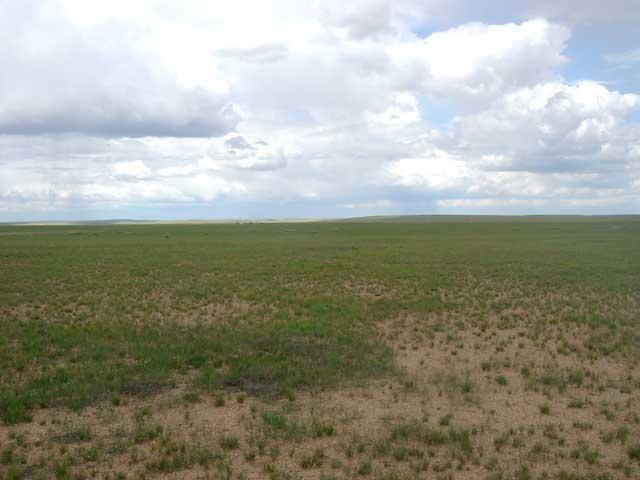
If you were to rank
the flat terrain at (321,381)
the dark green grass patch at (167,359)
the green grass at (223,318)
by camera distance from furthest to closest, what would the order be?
1. the green grass at (223,318)
2. the dark green grass patch at (167,359)
3. the flat terrain at (321,381)

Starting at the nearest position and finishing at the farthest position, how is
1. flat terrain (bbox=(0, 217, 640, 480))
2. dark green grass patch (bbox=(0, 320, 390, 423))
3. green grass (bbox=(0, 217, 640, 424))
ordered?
flat terrain (bbox=(0, 217, 640, 480)), dark green grass patch (bbox=(0, 320, 390, 423)), green grass (bbox=(0, 217, 640, 424))

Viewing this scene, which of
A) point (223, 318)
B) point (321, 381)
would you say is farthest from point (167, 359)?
point (223, 318)

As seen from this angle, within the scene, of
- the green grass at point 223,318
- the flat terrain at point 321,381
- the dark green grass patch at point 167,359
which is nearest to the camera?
the flat terrain at point 321,381

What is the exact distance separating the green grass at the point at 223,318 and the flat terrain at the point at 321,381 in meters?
0.09

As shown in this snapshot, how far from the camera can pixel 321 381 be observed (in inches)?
512

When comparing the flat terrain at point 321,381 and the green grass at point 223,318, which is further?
the green grass at point 223,318

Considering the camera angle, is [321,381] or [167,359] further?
[167,359]

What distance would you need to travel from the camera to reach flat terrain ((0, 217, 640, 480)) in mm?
8797

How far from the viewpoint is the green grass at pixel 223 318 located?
13.0 meters

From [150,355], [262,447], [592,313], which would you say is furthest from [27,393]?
[592,313]

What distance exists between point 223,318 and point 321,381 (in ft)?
26.1

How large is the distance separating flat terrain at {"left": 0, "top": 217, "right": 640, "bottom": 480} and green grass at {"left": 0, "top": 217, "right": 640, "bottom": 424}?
93mm

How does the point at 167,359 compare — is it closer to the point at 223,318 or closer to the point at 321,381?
the point at 321,381

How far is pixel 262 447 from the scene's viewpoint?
30.2ft
